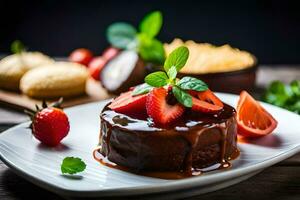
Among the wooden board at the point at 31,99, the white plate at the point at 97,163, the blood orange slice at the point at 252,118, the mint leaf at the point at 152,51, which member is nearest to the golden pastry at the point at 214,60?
Answer: the mint leaf at the point at 152,51

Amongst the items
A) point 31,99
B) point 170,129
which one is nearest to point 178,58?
point 170,129

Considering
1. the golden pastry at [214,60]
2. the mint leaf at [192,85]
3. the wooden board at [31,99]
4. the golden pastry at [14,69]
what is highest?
the mint leaf at [192,85]

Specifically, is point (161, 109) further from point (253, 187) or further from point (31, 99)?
Answer: point (31, 99)

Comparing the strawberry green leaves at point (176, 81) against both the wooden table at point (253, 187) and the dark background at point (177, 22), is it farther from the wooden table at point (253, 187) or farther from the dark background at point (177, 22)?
the dark background at point (177, 22)

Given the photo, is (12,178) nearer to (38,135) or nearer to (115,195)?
(38,135)

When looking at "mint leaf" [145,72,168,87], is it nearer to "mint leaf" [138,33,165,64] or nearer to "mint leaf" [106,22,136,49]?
"mint leaf" [138,33,165,64]

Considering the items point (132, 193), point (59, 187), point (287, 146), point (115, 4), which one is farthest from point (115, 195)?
point (115, 4)
